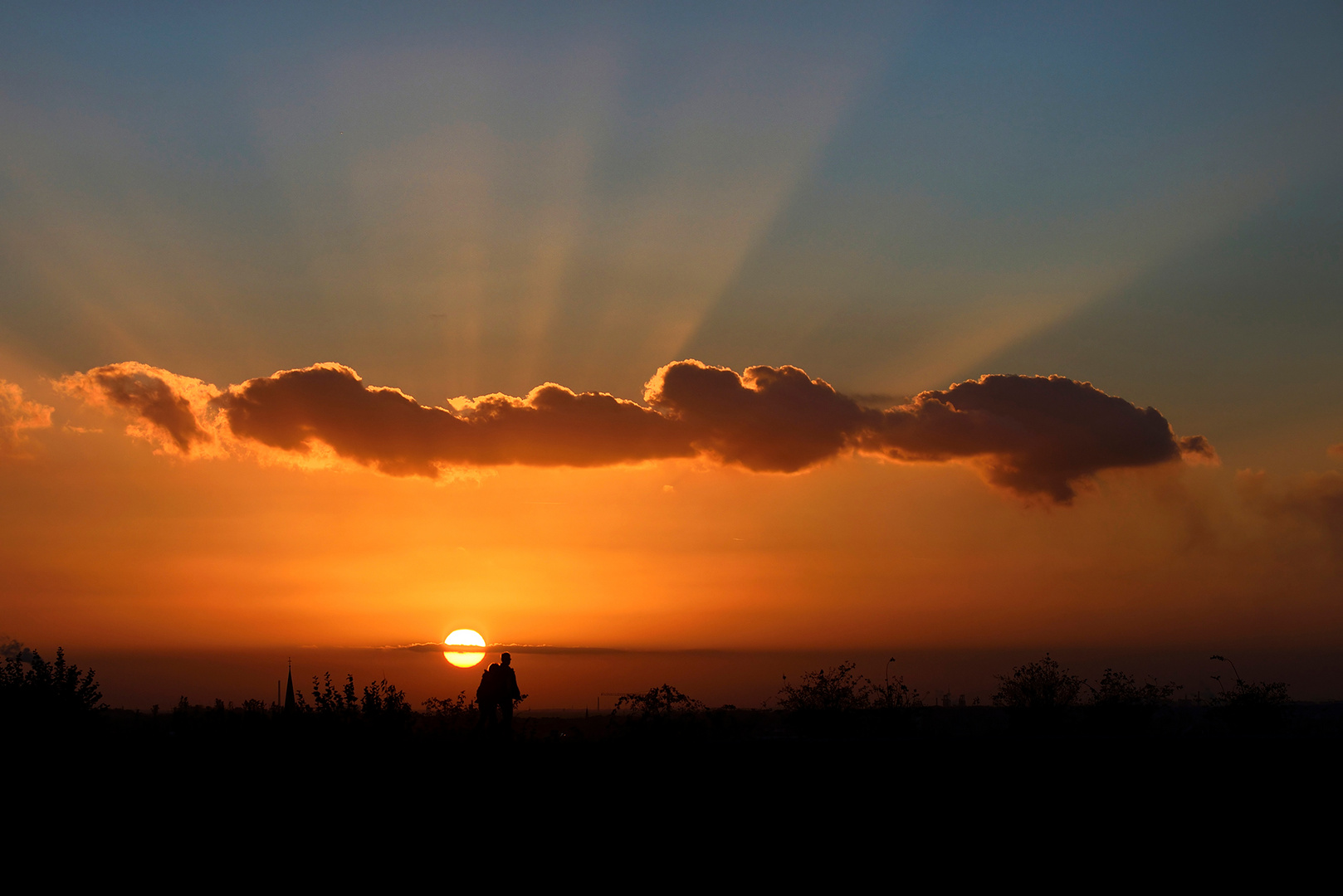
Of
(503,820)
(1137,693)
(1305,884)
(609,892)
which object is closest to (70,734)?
(503,820)

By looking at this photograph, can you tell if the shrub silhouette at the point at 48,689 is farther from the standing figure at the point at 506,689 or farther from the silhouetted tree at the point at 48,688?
the standing figure at the point at 506,689

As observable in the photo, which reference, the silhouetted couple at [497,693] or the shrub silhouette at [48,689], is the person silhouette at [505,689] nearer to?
→ the silhouetted couple at [497,693]

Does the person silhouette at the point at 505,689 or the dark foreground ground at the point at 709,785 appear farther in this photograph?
the person silhouette at the point at 505,689

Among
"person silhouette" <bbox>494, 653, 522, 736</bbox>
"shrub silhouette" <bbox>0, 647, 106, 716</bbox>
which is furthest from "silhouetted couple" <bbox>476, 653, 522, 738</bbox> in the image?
"shrub silhouette" <bbox>0, 647, 106, 716</bbox>

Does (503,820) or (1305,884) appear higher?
(503,820)

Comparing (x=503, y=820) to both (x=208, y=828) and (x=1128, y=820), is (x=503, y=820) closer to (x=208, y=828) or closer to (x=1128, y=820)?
(x=208, y=828)

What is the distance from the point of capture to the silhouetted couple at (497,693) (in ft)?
71.5

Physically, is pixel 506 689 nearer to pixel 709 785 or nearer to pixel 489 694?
pixel 489 694

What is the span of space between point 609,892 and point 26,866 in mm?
8879

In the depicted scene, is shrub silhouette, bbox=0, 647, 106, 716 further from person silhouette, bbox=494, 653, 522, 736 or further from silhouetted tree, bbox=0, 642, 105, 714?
person silhouette, bbox=494, 653, 522, 736

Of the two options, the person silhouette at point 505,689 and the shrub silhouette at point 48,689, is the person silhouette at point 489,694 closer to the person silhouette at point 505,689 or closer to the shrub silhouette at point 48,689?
the person silhouette at point 505,689

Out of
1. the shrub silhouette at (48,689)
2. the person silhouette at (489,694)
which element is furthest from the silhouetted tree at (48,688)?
the person silhouette at (489,694)

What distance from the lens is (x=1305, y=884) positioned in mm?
12250

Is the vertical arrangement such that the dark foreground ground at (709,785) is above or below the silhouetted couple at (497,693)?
below
